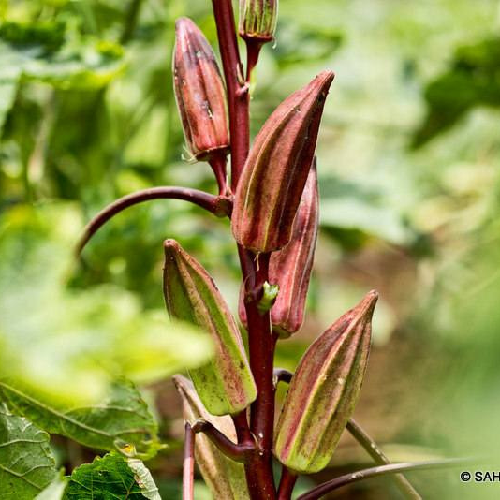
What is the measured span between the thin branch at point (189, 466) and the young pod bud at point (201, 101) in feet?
0.67

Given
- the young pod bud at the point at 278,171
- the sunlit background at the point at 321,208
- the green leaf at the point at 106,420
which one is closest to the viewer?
the sunlit background at the point at 321,208

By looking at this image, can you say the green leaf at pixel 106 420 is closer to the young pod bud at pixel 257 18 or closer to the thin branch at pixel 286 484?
the thin branch at pixel 286 484

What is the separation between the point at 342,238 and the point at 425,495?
0.63 meters

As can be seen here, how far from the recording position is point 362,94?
222 cm

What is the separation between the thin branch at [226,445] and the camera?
2.11 ft

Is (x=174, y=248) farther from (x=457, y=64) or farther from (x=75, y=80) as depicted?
(x=457, y=64)

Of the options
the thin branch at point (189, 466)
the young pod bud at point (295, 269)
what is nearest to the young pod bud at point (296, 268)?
the young pod bud at point (295, 269)

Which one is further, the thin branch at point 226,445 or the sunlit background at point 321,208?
the thin branch at point 226,445

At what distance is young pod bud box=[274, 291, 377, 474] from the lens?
2.12ft

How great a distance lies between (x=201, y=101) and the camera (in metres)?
0.68

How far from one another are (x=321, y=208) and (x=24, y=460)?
93 cm

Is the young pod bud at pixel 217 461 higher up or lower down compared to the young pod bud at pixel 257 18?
lower down

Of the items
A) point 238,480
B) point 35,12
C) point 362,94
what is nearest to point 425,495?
point 238,480

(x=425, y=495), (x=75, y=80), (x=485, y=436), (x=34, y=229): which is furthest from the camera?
(x=425, y=495)
